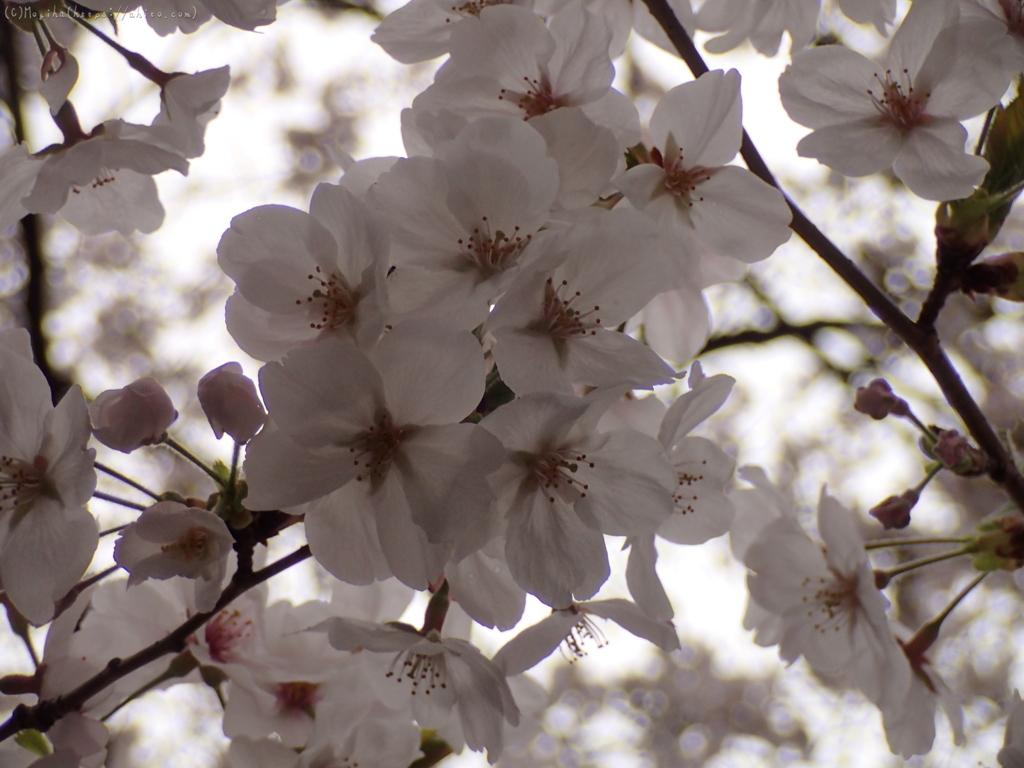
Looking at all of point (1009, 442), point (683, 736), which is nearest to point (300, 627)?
point (1009, 442)

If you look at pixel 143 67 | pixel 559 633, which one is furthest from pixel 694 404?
pixel 143 67

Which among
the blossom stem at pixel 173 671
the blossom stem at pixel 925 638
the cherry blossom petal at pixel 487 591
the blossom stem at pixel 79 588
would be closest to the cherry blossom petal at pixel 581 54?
the cherry blossom petal at pixel 487 591

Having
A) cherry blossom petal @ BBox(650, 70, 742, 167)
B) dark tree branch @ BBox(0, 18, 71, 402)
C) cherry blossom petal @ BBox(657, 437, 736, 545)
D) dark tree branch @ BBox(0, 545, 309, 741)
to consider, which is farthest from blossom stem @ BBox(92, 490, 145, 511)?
dark tree branch @ BBox(0, 18, 71, 402)

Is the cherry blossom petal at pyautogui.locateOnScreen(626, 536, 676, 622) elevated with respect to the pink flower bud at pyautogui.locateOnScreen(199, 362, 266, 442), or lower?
lower

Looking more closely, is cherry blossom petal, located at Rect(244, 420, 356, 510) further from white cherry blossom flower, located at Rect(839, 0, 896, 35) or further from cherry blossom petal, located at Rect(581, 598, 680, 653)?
white cherry blossom flower, located at Rect(839, 0, 896, 35)

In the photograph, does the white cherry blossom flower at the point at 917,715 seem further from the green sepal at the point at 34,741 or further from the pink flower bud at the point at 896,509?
the green sepal at the point at 34,741

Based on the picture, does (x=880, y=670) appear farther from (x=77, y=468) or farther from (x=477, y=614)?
(x=77, y=468)
